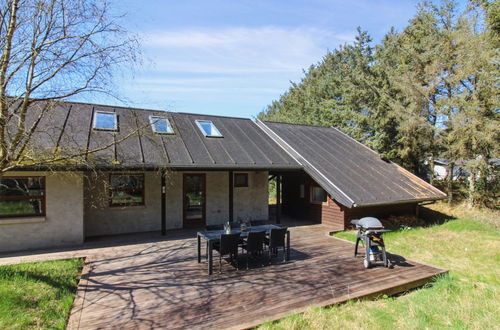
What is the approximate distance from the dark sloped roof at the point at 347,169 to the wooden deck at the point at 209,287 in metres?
3.12

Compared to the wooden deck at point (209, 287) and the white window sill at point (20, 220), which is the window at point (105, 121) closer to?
the white window sill at point (20, 220)

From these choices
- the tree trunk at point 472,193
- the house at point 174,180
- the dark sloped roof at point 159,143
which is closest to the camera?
the house at point 174,180

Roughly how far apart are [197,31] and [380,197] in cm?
785

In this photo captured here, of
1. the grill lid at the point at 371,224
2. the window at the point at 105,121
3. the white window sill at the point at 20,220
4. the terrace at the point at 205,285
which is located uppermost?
the window at the point at 105,121

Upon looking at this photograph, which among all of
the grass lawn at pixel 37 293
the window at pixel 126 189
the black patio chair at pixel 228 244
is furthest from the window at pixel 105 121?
the black patio chair at pixel 228 244

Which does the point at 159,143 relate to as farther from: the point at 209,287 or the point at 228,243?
the point at 209,287

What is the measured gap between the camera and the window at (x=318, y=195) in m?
11.1

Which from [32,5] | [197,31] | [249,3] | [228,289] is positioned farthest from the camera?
[249,3]

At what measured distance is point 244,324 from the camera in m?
3.87

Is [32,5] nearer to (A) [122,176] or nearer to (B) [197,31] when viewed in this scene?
(B) [197,31]

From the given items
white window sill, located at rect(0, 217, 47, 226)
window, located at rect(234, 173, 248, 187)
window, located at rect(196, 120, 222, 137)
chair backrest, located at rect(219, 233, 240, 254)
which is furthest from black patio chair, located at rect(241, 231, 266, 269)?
window, located at rect(196, 120, 222, 137)

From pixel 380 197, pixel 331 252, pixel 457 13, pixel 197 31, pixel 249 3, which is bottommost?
pixel 331 252

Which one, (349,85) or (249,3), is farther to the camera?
(349,85)

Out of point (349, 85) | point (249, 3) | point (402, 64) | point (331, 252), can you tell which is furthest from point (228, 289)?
point (402, 64)
